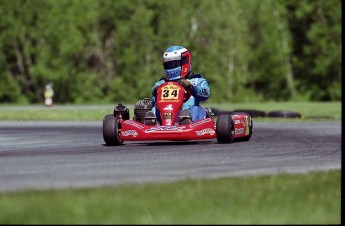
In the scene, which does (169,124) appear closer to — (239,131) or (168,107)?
(168,107)

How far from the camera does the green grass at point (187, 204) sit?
688 centimetres

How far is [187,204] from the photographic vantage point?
7461mm

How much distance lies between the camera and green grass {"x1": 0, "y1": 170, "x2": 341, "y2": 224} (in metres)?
6.88

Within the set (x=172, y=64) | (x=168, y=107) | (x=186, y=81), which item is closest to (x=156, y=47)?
(x=172, y=64)

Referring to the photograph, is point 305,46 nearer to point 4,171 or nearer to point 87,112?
point 87,112

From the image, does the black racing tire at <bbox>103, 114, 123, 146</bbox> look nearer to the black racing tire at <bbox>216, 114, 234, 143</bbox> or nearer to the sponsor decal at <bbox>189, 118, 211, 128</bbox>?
the sponsor decal at <bbox>189, 118, 211, 128</bbox>

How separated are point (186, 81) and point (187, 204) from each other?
8380mm

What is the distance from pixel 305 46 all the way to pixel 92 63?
A: 1239cm

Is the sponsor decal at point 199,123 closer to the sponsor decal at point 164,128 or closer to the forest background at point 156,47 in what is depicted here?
the sponsor decal at point 164,128

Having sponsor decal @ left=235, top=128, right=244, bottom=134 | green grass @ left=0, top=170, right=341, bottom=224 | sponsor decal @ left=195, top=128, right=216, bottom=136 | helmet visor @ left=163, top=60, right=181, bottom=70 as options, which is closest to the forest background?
helmet visor @ left=163, top=60, right=181, bottom=70

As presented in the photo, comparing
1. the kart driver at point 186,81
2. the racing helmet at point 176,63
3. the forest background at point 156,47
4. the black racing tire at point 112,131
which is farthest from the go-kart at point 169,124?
the forest background at point 156,47

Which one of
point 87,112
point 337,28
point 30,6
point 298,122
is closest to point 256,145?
point 298,122

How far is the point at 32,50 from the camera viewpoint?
4731 cm

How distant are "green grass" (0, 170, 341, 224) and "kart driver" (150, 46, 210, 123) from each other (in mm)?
6712
